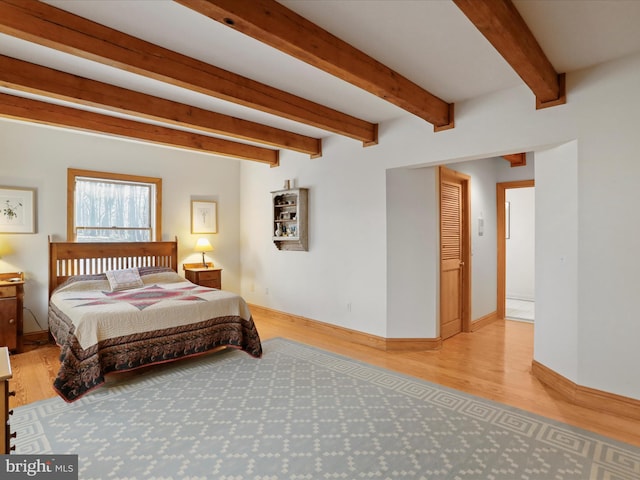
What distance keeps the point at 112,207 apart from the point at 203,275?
1549 millimetres

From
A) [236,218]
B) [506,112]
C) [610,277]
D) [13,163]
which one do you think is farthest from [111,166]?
[610,277]

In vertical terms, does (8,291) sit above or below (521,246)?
below

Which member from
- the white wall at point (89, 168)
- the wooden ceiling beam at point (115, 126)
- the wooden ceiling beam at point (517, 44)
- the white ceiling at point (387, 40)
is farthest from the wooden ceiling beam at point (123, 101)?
the wooden ceiling beam at point (517, 44)

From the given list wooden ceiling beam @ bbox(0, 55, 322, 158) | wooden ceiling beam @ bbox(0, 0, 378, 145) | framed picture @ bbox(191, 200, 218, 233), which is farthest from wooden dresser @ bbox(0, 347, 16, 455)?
framed picture @ bbox(191, 200, 218, 233)

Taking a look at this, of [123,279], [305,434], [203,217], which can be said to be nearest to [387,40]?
[305,434]

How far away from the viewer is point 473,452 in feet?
7.16

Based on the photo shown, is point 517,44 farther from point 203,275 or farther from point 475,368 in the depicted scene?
point 203,275

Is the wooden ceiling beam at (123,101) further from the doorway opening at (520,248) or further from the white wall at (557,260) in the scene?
the doorway opening at (520,248)

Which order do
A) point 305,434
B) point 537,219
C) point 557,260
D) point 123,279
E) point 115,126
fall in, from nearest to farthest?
point 305,434, point 557,260, point 537,219, point 115,126, point 123,279

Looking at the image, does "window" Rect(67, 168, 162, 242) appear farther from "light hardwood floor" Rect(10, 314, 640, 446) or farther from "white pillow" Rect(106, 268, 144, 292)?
"light hardwood floor" Rect(10, 314, 640, 446)

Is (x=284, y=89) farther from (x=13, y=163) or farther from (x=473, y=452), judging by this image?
(x=13, y=163)

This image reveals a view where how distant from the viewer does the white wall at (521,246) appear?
7391 mm

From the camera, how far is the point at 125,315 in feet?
10.8

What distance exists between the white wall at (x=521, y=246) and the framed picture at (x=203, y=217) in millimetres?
5608
